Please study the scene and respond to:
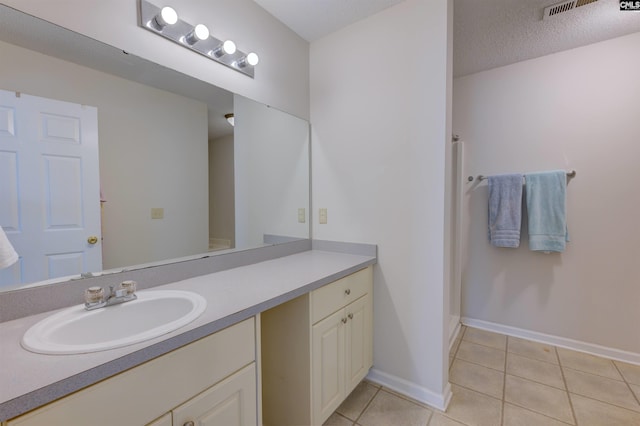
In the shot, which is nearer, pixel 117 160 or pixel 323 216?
pixel 117 160

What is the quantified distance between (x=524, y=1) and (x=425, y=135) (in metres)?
1.05

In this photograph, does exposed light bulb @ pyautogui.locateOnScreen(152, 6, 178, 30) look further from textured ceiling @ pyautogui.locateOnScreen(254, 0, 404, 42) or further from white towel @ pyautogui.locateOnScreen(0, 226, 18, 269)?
white towel @ pyautogui.locateOnScreen(0, 226, 18, 269)

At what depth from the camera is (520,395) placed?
5.35 feet

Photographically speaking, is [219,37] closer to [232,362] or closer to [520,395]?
[232,362]

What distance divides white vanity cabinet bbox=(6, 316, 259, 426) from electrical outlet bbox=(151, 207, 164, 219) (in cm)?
71

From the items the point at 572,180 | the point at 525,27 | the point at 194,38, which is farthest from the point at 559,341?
the point at 194,38

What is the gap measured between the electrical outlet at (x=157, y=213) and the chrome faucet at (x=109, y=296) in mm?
355

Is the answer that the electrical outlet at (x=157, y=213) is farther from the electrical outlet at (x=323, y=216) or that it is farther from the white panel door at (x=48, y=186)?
the electrical outlet at (x=323, y=216)

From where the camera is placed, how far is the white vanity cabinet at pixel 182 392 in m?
0.59

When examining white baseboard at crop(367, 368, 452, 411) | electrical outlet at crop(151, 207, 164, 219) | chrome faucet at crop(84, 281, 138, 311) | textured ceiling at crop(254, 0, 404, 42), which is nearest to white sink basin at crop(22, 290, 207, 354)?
chrome faucet at crop(84, 281, 138, 311)

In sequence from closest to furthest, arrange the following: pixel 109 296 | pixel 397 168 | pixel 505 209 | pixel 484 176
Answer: pixel 109 296
pixel 397 168
pixel 505 209
pixel 484 176

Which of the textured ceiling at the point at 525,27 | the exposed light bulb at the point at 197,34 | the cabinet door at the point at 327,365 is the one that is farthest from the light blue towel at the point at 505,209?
the exposed light bulb at the point at 197,34

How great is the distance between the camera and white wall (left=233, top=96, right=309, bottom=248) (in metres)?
1.65

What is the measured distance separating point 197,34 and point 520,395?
270 cm
